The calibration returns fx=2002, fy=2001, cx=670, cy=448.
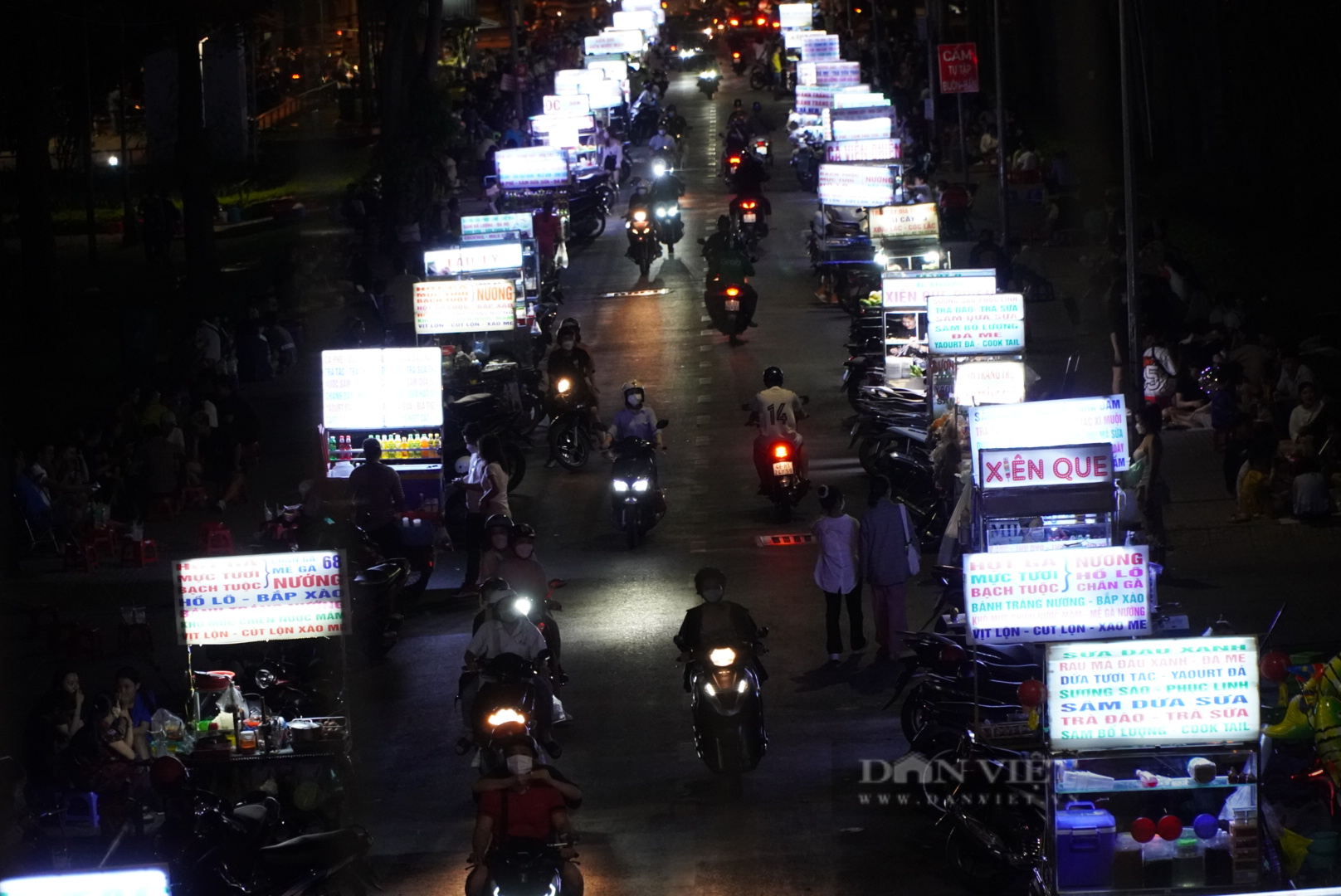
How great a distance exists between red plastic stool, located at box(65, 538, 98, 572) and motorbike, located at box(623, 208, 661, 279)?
19.9 meters

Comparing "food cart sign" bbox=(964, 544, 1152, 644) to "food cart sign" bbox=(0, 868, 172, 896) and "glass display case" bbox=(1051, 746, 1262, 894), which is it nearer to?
"glass display case" bbox=(1051, 746, 1262, 894)

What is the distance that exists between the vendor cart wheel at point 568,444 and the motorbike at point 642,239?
589 inches

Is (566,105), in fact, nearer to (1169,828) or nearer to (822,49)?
(822,49)

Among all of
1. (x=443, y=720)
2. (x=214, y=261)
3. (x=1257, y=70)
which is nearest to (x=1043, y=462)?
(x=443, y=720)

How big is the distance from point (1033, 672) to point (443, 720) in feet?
16.9

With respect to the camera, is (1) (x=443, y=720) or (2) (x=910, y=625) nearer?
(1) (x=443, y=720)

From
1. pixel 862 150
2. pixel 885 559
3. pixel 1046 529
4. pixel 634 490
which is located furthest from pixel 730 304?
pixel 885 559

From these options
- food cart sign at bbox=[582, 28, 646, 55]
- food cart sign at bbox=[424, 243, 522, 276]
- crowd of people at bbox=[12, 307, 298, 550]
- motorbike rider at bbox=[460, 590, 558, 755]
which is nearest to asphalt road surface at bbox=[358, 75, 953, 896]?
motorbike rider at bbox=[460, 590, 558, 755]

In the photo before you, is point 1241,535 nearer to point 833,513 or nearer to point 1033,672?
point 833,513

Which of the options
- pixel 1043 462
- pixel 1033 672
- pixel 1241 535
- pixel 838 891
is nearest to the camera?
pixel 838 891

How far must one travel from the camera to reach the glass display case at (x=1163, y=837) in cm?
1068

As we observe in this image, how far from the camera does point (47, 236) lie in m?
39.9

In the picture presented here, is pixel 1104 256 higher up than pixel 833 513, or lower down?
higher up

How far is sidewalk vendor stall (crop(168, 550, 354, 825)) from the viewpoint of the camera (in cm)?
1330
